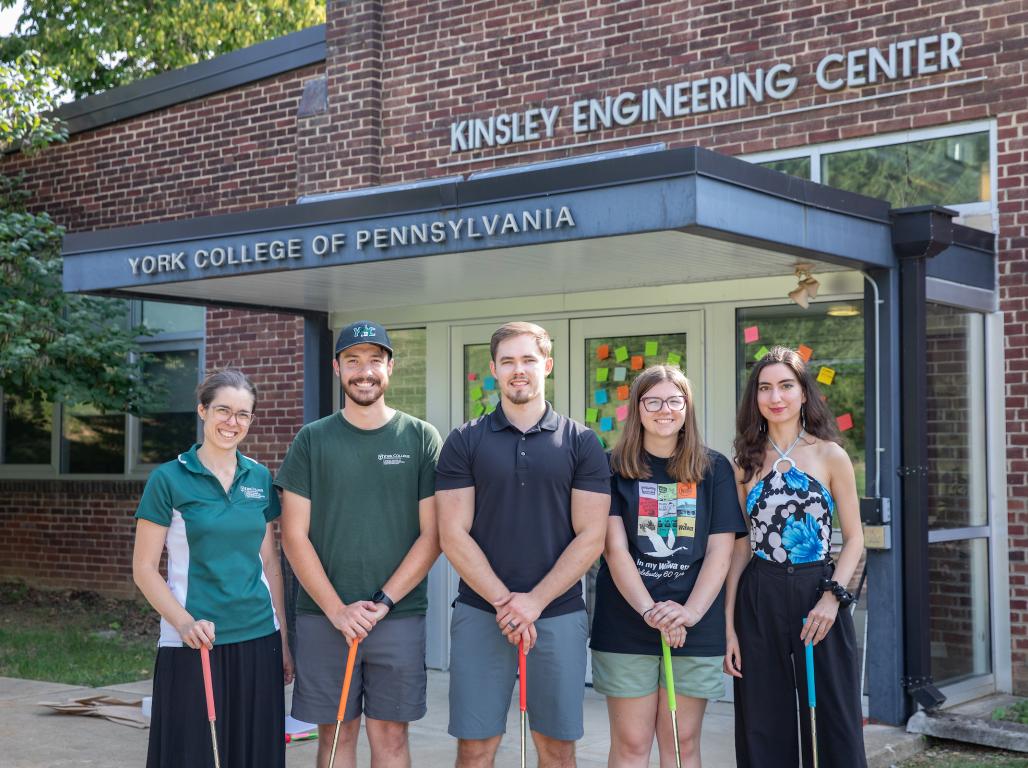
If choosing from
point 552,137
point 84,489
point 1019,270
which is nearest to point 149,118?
point 84,489

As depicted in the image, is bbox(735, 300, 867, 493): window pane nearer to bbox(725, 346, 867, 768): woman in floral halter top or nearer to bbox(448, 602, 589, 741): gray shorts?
bbox(725, 346, 867, 768): woman in floral halter top

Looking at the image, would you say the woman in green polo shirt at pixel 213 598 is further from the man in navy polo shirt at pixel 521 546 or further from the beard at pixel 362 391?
the man in navy polo shirt at pixel 521 546

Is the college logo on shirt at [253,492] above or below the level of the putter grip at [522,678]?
above

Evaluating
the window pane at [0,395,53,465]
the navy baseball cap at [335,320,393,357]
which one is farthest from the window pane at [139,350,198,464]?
the navy baseball cap at [335,320,393,357]

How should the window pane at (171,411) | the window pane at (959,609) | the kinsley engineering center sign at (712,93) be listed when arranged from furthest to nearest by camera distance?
the window pane at (171,411)
the kinsley engineering center sign at (712,93)
the window pane at (959,609)

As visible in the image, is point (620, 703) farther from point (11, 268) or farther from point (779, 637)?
point (11, 268)

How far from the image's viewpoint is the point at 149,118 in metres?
11.3

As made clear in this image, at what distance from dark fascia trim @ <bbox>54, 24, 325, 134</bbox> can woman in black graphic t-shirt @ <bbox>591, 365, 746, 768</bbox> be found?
21.8 feet

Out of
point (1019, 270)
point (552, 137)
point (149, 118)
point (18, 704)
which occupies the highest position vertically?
point (149, 118)

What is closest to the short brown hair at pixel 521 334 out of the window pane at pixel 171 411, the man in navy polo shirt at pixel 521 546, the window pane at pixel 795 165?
the man in navy polo shirt at pixel 521 546

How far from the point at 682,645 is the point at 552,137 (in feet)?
17.2

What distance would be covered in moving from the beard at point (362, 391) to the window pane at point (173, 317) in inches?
276

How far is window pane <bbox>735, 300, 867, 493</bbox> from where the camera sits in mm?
7055

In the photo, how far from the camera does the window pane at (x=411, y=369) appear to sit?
8.68 m
